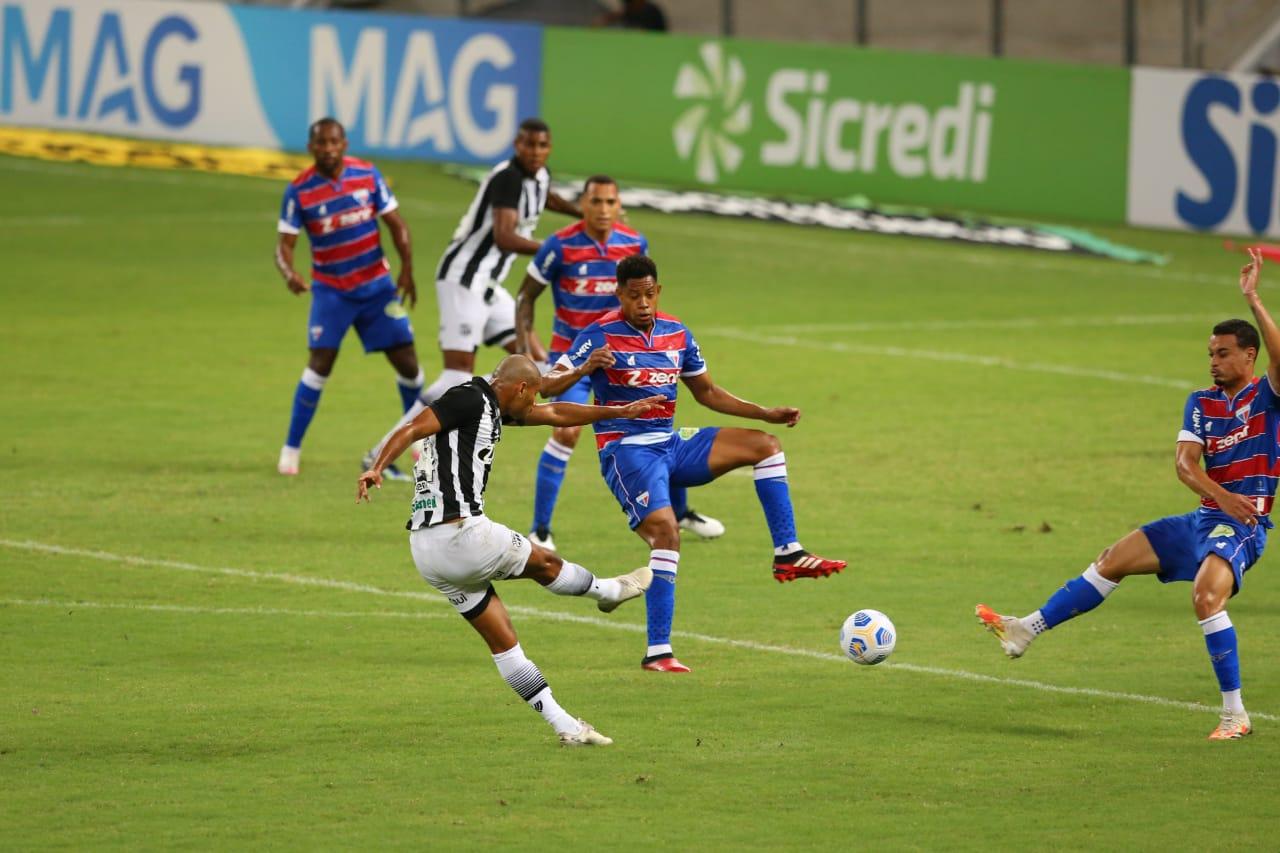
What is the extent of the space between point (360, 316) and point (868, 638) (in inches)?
260

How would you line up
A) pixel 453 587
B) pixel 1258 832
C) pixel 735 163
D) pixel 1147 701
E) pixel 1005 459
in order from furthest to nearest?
pixel 735 163 < pixel 1005 459 < pixel 1147 701 < pixel 453 587 < pixel 1258 832

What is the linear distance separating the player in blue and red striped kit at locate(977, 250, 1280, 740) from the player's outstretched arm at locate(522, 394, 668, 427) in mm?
2259

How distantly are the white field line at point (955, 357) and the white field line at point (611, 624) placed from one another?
9.20 m

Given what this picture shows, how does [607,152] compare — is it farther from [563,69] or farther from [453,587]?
[453,587]

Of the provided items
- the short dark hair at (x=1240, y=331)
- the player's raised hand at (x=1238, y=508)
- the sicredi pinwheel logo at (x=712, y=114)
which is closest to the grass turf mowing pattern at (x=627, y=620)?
the player's raised hand at (x=1238, y=508)

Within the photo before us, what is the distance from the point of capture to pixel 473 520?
31.4 ft

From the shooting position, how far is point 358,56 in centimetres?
3183

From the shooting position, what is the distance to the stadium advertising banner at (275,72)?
31688 mm

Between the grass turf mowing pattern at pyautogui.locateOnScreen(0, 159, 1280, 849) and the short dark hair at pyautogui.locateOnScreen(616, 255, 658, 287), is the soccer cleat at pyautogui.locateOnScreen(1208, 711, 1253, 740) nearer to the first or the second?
the grass turf mowing pattern at pyautogui.locateOnScreen(0, 159, 1280, 849)

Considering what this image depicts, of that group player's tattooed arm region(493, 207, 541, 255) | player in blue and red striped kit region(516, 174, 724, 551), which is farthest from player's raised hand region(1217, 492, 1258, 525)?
player's tattooed arm region(493, 207, 541, 255)

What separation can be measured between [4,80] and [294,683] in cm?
2404

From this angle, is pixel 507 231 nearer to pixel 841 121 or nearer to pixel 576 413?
pixel 576 413

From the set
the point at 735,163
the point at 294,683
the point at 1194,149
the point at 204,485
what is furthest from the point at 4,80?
the point at 294,683

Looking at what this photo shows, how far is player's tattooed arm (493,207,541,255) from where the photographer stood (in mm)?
15547
